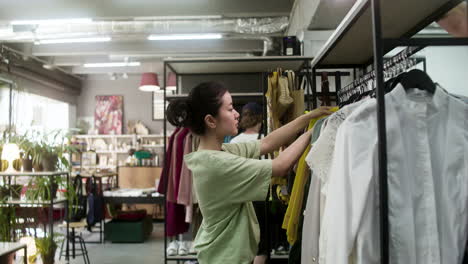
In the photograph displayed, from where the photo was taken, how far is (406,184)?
1.12 meters

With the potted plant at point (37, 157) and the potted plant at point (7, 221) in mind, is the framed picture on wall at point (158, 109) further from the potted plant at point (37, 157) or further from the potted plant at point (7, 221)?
the potted plant at point (7, 221)

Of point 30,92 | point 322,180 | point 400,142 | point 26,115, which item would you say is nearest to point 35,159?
point 322,180

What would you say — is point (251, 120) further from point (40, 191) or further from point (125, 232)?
point (125, 232)

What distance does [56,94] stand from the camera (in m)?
9.35

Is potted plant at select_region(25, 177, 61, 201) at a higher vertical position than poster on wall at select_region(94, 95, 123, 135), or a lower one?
lower

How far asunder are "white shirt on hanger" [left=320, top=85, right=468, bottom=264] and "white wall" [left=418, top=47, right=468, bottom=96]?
10.5 ft

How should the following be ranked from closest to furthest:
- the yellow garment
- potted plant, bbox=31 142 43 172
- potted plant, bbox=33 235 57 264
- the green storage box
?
the yellow garment
potted plant, bbox=33 235 57 264
potted plant, bbox=31 142 43 172
the green storage box

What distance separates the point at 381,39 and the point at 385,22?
51cm

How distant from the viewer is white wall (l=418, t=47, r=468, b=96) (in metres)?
3.96

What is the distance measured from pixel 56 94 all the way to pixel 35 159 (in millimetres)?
5707

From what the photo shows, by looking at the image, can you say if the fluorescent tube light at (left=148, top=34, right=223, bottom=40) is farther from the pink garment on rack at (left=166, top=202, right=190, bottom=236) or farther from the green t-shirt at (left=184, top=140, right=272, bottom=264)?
the green t-shirt at (left=184, top=140, right=272, bottom=264)

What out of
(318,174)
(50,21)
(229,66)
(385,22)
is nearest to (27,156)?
(50,21)

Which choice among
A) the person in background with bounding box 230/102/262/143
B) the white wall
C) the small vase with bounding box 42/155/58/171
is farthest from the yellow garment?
the small vase with bounding box 42/155/58/171

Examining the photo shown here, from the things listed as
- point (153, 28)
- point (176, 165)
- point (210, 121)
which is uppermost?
point (153, 28)
